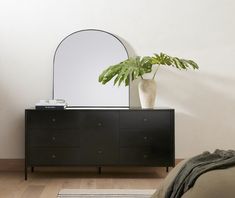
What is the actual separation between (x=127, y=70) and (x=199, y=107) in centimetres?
97

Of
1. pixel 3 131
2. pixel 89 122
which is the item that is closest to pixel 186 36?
pixel 89 122

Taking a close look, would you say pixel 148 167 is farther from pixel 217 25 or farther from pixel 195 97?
pixel 217 25

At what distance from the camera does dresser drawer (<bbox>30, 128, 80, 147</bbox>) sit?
4719mm

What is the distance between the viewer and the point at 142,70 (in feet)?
15.4

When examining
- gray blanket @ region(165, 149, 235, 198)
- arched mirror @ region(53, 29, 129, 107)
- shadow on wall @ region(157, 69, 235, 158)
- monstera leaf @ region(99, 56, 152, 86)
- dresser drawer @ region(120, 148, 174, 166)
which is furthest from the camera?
shadow on wall @ region(157, 69, 235, 158)

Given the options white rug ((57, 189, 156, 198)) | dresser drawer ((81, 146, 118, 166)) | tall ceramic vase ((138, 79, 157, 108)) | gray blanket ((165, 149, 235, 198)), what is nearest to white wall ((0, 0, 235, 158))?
tall ceramic vase ((138, 79, 157, 108))

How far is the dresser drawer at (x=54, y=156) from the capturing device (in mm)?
4727

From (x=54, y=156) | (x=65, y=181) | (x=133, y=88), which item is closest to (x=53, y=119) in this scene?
(x=54, y=156)

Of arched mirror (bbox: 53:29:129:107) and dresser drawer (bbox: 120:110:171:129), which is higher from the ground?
arched mirror (bbox: 53:29:129:107)

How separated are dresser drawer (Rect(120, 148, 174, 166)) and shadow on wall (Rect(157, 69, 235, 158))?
0.46 m

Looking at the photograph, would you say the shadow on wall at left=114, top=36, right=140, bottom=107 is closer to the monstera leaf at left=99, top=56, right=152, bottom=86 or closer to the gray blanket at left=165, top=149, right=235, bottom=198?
the monstera leaf at left=99, top=56, right=152, bottom=86

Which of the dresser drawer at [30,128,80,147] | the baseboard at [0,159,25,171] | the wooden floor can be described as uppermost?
the dresser drawer at [30,128,80,147]

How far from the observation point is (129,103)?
200 inches

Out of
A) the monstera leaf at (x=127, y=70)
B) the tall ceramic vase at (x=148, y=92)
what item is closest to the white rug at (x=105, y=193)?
the tall ceramic vase at (x=148, y=92)
